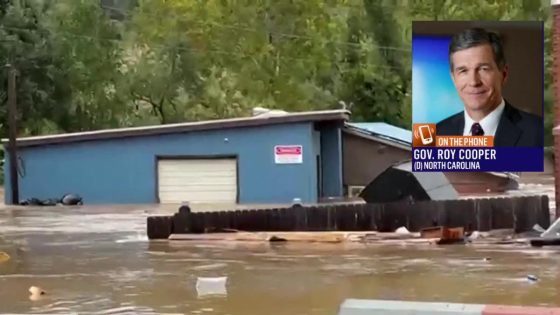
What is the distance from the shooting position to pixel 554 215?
75.5 ft

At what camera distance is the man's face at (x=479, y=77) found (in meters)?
22.7

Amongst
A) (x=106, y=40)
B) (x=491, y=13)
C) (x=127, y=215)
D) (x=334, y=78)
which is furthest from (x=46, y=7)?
(x=127, y=215)

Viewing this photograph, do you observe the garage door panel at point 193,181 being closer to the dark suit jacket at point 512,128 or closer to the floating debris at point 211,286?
the dark suit jacket at point 512,128

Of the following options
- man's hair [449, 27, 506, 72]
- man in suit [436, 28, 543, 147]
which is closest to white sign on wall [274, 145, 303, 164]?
man in suit [436, 28, 543, 147]

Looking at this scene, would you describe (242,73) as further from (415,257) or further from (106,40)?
(415,257)

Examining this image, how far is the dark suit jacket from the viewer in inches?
900

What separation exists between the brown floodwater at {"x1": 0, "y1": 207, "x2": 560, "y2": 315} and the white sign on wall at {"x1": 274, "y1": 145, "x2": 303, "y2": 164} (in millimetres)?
14157

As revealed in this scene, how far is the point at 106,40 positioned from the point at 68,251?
1916 inches

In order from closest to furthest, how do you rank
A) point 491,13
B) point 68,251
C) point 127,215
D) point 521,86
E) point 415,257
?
point 415,257
point 68,251
point 521,86
point 127,215
point 491,13

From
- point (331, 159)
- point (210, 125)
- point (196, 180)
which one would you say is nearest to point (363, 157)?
point (331, 159)

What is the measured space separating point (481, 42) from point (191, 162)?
16945 mm

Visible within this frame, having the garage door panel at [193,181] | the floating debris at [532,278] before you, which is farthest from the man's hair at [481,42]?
the garage door panel at [193,181]

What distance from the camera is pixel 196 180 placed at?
3769 centimetres

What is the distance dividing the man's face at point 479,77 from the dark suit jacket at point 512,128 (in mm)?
381
